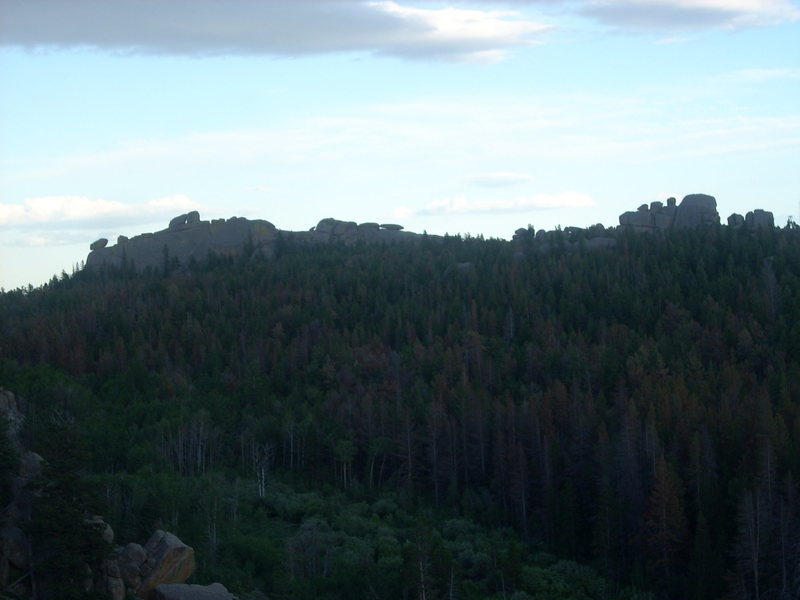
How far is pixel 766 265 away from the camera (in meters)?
112

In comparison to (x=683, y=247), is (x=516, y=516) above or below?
below

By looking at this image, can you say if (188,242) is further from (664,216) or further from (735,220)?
(735,220)

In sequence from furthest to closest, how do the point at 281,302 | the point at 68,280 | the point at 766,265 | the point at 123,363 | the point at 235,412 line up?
the point at 68,280 → the point at 281,302 → the point at 766,265 → the point at 123,363 → the point at 235,412

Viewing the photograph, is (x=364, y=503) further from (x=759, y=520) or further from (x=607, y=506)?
(x=759, y=520)

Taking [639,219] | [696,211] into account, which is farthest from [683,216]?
[639,219]

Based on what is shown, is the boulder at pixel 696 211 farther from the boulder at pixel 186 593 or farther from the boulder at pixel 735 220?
the boulder at pixel 186 593

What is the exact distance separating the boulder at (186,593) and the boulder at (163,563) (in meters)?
0.51

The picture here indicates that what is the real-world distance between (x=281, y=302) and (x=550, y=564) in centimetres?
6981

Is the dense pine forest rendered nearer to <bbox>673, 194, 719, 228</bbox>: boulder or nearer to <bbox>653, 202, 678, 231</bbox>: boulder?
<bbox>673, 194, 719, 228</bbox>: boulder

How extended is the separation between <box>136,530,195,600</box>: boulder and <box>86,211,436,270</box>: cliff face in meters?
122

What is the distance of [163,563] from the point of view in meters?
41.6

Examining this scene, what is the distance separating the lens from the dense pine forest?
53594 millimetres

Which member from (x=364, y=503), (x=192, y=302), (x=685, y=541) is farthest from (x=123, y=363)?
(x=685, y=541)

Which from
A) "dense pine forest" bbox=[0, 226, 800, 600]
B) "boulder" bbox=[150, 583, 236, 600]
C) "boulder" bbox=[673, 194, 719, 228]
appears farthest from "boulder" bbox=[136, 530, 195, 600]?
"boulder" bbox=[673, 194, 719, 228]
